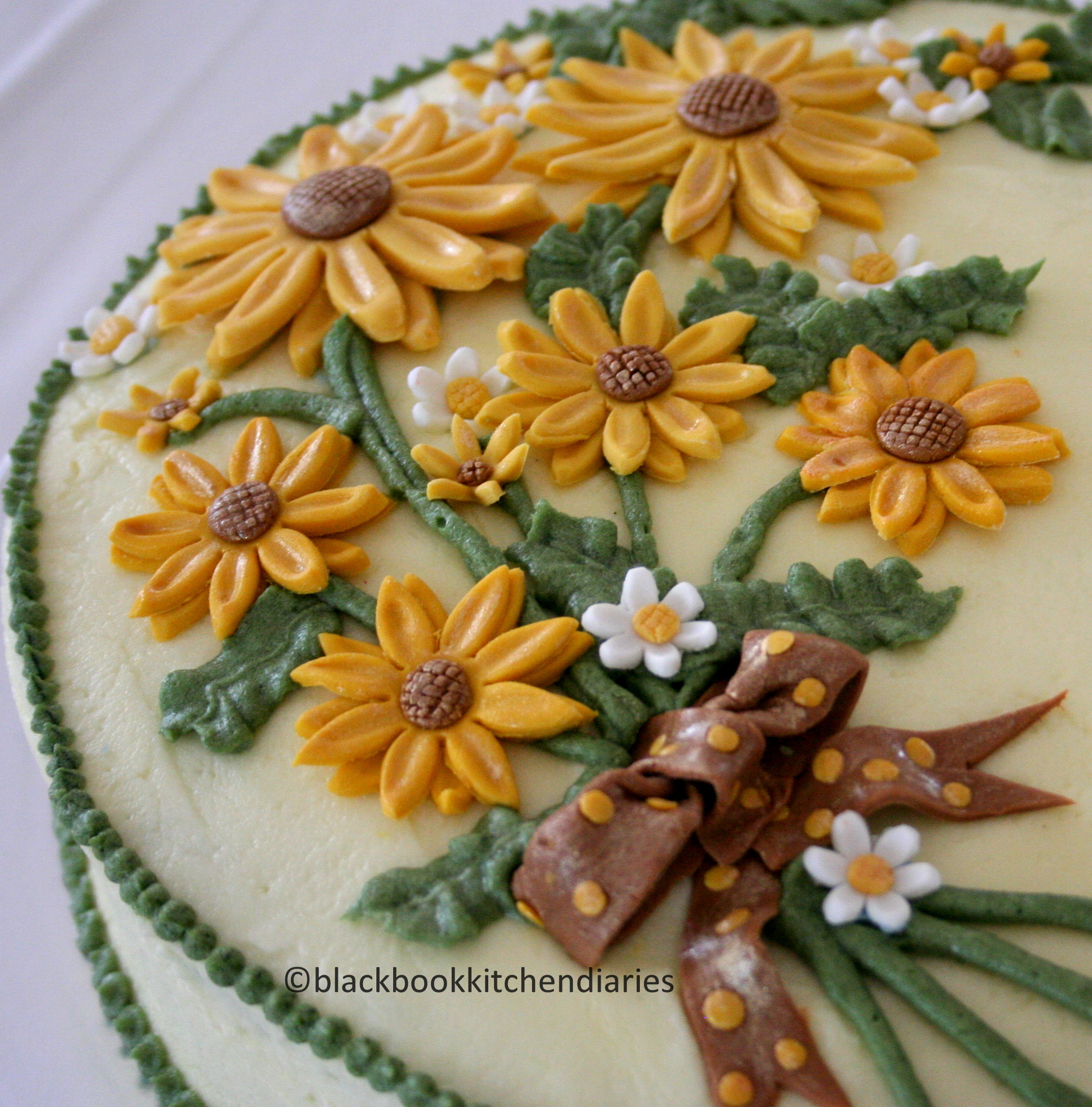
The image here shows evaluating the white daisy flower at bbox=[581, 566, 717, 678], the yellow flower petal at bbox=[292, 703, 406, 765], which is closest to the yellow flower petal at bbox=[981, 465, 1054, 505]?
the white daisy flower at bbox=[581, 566, 717, 678]

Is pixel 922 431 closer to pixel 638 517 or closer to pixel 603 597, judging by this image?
pixel 638 517

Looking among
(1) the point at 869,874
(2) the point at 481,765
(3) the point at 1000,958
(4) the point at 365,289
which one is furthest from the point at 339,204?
(3) the point at 1000,958

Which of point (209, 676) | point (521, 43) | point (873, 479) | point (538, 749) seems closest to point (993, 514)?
point (873, 479)

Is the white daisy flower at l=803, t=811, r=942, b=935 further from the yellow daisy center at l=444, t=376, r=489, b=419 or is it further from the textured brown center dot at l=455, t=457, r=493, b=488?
the yellow daisy center at l=444, t=376, r=489, b=419

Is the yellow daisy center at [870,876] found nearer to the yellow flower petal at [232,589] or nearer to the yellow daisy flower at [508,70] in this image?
the yellow flower petal at [232,589]

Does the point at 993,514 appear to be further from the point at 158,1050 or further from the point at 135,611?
the point at 158,1050

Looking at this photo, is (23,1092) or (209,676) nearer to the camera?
(209,676)
